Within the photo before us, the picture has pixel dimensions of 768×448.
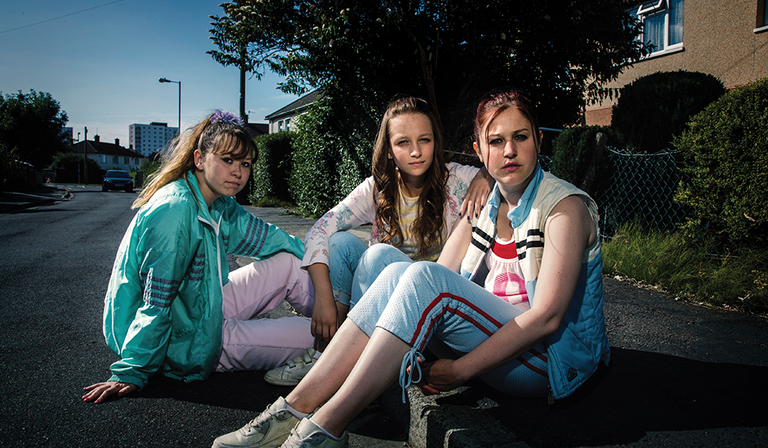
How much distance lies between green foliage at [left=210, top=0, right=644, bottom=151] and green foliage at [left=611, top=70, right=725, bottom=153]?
821 millimetres

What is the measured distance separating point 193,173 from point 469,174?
1.62m

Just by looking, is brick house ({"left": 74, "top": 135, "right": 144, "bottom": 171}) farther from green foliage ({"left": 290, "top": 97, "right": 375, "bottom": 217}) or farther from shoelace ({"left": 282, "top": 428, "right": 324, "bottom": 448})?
shoelace ({"left": 282, "top": 428, "right": 324, "bottom": 448})

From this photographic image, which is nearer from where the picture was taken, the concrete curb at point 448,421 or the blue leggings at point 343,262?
the concrete curb at point 448,421

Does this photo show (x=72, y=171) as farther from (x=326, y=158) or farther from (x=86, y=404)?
(x=86, y=404)

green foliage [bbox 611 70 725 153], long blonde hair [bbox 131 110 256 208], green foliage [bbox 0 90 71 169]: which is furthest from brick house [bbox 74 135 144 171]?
long blonde hair [bbox 131 110 256 208]

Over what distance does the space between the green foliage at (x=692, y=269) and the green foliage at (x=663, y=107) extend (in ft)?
14.4

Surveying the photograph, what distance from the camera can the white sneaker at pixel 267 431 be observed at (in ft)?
5.16

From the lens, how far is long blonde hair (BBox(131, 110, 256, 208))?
2.30 meters

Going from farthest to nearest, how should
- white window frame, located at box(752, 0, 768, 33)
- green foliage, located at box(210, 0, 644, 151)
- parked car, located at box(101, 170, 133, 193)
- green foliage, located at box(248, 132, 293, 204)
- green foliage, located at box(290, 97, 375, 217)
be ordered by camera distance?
parked car, located at box(101, 170, 133, 193) → green foliage, located at box(248, 132, 293, 204) → white window frame, located at box(752, 0, 768, 33) → green foliage, located at box(290, 97, 375, 217) → green foliage, located at box(210, 0, 644, 151)

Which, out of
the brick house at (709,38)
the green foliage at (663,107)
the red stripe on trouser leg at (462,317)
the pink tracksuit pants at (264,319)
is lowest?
the pink tracksuit pants at (264,319)

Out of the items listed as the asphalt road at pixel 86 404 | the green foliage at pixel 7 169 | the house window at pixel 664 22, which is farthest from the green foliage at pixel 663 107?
the green foliage at pixel 7 169

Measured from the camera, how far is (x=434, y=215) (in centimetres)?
255

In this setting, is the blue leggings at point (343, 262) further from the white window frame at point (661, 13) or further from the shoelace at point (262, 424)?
the white window frame at point (661, 13)

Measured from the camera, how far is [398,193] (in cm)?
262
